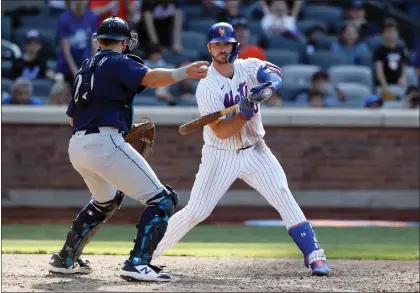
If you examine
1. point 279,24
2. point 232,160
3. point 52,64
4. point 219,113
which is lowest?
point 232,160

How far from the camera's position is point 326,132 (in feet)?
40.9

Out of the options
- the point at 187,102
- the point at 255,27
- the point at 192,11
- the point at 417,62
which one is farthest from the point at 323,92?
the point at 192,11

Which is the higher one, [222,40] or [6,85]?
[222,40]

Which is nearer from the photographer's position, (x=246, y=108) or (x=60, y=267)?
(x=246, y=108)

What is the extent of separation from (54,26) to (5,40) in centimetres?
100

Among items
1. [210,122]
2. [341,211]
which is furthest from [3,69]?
[210,122]

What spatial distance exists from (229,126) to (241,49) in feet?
20.6

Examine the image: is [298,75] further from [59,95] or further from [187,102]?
[59,95]

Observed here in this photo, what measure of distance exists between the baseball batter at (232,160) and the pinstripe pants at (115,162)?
2.41 feet

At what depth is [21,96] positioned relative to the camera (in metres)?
12.8

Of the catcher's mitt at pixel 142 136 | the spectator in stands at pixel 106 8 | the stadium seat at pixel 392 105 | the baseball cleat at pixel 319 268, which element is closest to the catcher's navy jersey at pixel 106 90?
the catcher's mitt at pixel 142 136

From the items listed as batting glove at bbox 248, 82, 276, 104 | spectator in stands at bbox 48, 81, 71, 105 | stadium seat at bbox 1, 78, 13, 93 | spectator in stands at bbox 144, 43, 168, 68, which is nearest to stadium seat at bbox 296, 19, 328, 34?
spectator in stands at bbox 144, 43, 168, 68

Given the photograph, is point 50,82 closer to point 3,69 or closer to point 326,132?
point 3,69

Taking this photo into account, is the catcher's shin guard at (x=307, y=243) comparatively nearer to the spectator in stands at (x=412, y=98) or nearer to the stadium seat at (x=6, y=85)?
the spectator in stands at (x=412, y=98)
